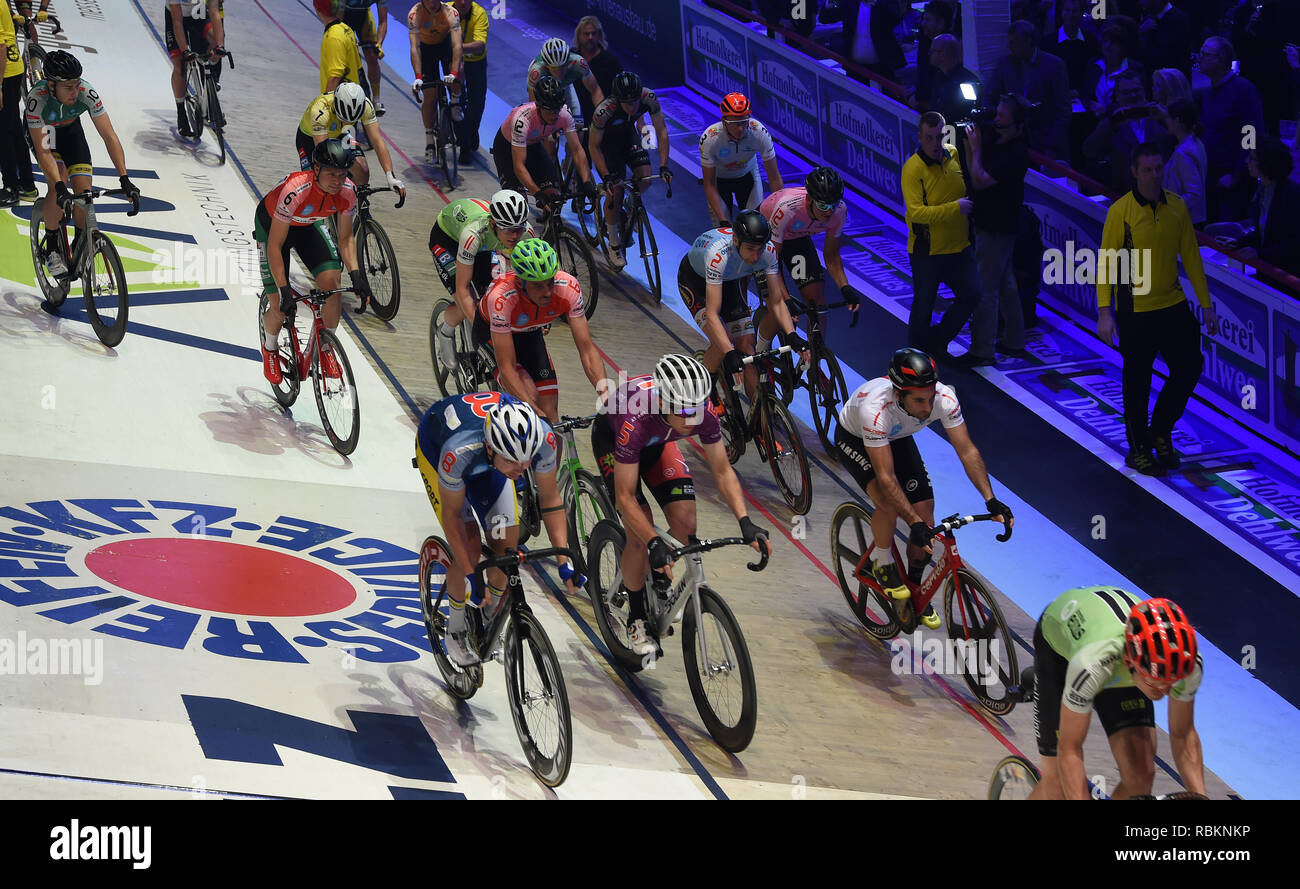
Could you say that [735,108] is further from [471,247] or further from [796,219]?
[471,247]

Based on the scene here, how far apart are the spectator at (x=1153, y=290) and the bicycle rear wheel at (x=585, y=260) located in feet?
12.2

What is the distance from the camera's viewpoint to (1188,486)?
888 cm

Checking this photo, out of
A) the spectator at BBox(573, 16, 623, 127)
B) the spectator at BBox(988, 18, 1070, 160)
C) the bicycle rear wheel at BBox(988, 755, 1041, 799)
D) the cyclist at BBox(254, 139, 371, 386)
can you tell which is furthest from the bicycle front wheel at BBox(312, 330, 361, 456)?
the spectator at BBox(988, 18, 1070, 160)

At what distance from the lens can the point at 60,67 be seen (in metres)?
8.65

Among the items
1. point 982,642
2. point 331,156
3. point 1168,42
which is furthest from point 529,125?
point 982,642

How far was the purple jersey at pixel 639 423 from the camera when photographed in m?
6.00

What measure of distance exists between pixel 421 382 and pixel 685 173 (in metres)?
5.56

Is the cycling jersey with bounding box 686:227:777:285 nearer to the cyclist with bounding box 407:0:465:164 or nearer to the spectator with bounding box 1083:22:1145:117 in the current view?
→ the spectator with bounding box 1083:22:1145:117

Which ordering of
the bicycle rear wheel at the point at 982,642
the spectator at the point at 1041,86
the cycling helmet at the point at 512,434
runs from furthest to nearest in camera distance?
1. the spectator at the point at 1041,86
2. the bicycle rear wheel at the point at 982,642
3. the cycling helmet at the point at 512,434

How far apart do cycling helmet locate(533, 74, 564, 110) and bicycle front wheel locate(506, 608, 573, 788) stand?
578 cm

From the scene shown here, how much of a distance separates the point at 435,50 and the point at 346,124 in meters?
3.53

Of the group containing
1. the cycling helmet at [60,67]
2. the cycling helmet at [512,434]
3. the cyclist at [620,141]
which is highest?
the cycling helmet at [60,67]

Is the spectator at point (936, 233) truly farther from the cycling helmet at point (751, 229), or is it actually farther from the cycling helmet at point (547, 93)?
the cycling helmet at point (547, 93)

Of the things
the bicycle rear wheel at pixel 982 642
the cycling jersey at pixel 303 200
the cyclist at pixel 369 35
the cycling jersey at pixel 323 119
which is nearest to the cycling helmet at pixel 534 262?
the cycling jersey at pixel 303 200
